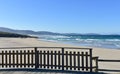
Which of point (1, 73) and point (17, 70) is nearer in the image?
point (1, 73)

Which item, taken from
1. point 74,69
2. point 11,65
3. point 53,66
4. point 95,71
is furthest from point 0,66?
point 95,71

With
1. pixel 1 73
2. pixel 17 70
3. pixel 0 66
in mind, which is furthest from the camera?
pixel 0 66

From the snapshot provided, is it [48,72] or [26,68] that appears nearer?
[48,72]

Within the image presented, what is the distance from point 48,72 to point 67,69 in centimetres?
118

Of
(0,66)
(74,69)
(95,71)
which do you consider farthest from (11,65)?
(95,71)

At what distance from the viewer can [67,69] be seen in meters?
13.1

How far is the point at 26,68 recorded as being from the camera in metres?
13.4

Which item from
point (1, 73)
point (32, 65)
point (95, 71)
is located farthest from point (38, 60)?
point (95, 71)

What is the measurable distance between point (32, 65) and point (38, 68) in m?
0.37

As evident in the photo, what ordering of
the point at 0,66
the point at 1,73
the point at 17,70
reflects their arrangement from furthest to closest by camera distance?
the point at 0,66
the point at 17,70
the point at 1,73

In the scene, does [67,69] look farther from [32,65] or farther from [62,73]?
[32,65]

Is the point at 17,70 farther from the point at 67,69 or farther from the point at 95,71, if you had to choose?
the point at 95,71

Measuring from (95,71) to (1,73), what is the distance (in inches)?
179

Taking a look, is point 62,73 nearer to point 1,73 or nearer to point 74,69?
point 74,69
